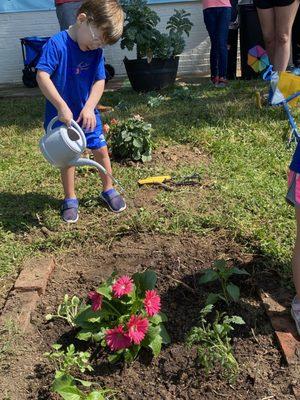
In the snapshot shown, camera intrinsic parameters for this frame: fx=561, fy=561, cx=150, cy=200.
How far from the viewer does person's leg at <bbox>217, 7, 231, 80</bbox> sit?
6.44 m

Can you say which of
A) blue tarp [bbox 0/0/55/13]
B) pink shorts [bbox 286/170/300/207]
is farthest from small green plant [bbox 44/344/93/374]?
blue tarp [bbox 0/0/55/13]

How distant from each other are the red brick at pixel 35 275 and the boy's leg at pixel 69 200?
1.51 ft

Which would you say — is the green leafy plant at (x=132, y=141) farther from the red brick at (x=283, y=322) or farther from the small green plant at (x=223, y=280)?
the red brick at (x=283, y=322)

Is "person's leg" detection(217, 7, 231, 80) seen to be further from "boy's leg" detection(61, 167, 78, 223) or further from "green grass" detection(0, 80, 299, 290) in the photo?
"boy's leg" detection(61, 167, 78, 223)

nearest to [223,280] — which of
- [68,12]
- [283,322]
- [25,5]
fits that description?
[283,322]

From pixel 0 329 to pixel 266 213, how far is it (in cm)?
156

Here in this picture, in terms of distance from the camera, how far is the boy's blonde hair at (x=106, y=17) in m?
2.88

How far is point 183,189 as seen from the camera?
11.6 ft

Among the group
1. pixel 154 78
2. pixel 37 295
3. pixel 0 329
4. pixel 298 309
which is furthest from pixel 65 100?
pixel 154 78

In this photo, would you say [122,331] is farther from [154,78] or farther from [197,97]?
[154,78]

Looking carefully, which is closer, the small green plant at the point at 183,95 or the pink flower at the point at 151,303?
the pink flower at the point at 151,303

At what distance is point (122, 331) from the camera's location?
209cm

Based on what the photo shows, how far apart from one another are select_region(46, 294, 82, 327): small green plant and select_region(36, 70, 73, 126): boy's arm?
100 cm

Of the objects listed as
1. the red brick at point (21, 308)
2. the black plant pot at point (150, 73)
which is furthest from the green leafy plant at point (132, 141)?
the black plant pot at point (150, 73)
